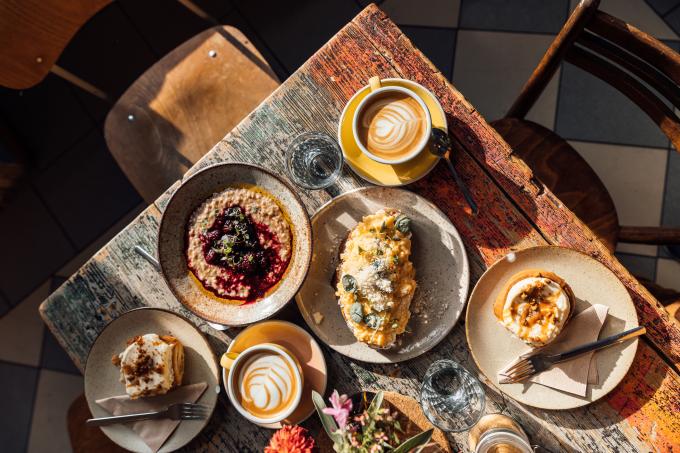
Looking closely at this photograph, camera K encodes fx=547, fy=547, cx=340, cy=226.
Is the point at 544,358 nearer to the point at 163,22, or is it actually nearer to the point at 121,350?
the point at 121,350

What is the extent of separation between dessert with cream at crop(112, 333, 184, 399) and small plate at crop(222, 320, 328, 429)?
0.17m

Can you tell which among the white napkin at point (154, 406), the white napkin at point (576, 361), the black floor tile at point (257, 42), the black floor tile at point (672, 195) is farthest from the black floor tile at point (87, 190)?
the black floor tile at point (672, 195)

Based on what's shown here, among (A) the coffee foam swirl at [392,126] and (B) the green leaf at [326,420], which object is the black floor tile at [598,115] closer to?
(A) the coffee foam swirl at [392,126]

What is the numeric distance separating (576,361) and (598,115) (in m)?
1.58

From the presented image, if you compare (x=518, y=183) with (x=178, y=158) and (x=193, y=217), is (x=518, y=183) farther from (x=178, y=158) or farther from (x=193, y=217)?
(x=178, y=158)

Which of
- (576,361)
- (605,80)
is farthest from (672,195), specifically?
(576,361)

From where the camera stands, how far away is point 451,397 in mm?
1631

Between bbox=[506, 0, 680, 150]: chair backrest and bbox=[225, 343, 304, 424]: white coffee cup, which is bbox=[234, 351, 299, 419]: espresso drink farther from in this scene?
bbox=[506, 0, 680, 150]: chair backrest

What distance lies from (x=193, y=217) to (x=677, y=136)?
1527 mm

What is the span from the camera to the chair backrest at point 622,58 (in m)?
1.62

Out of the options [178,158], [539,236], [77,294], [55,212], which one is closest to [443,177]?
[539,236]

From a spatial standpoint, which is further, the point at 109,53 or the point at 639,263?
the point at 109,53

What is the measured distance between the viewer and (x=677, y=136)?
5.70ft

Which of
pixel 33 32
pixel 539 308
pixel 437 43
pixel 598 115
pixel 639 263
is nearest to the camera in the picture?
pixel 539 308
